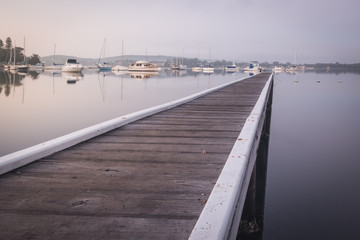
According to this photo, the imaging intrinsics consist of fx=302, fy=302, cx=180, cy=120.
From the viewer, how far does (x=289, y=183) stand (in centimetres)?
702

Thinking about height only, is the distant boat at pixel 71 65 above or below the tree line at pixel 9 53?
below

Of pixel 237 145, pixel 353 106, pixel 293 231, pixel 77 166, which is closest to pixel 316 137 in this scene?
pixel 293 231

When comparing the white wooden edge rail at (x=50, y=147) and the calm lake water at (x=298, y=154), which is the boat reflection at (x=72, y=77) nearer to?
the calm lake water at (x=298, y=154)

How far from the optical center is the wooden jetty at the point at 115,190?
1597 mm

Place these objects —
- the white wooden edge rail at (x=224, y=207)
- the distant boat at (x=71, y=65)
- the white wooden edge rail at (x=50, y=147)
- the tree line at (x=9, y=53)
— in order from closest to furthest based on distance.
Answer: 1. the white wooden edge rail at (x=224, y=207)
2. the white wooden edge rail at (x=50, y=147)
3. the distant boat at (x=71, y=65)
4. the tree line at (x=9, y=53)

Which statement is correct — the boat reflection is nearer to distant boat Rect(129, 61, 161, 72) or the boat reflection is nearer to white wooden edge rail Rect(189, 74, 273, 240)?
distant boat Rect(129, 61, 161, 72)

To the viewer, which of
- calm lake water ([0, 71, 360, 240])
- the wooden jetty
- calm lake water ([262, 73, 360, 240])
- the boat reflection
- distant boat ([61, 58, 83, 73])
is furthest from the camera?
distant boat ([61, 58, 83, 73])

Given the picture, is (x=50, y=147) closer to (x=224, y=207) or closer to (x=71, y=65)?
(x=224, y=207)

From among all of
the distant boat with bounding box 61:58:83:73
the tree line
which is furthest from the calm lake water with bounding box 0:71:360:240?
the tree line

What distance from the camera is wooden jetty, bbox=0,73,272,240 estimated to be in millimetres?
1597

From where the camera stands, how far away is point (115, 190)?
208 centimetres

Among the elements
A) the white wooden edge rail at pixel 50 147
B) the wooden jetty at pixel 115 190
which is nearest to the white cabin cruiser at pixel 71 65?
the white wooden edge rail at pixel 50 147

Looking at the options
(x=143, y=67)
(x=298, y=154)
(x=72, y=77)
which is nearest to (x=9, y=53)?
(x=143, y=67)

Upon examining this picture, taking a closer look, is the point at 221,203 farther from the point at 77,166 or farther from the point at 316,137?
the point at 316,137
